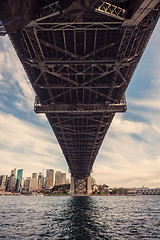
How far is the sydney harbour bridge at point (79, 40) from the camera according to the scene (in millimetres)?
12648

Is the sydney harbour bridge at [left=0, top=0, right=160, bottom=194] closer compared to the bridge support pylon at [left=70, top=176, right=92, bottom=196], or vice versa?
the sydney harbour bridge at [left=0, top=0, right=160, bottom=194]

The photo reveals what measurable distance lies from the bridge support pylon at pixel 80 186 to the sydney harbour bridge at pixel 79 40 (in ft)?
304

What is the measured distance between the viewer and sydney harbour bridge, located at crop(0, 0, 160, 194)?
12648 millimetres

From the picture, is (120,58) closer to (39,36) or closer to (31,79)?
(39,36)

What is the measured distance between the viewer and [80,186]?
381 ft

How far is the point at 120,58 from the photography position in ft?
62.8

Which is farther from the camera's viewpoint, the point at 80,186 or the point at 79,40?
the point at 80,186

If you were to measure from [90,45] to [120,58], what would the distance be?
3.48 metres

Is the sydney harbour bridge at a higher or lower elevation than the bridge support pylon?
higher

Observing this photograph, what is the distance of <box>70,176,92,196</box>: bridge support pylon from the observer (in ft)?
368

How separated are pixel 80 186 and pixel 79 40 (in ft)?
363

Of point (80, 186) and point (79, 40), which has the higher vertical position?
point (79, 40)

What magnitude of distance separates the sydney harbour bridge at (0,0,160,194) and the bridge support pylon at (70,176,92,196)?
92639 millimetres

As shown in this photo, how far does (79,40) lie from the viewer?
59.0 feet
